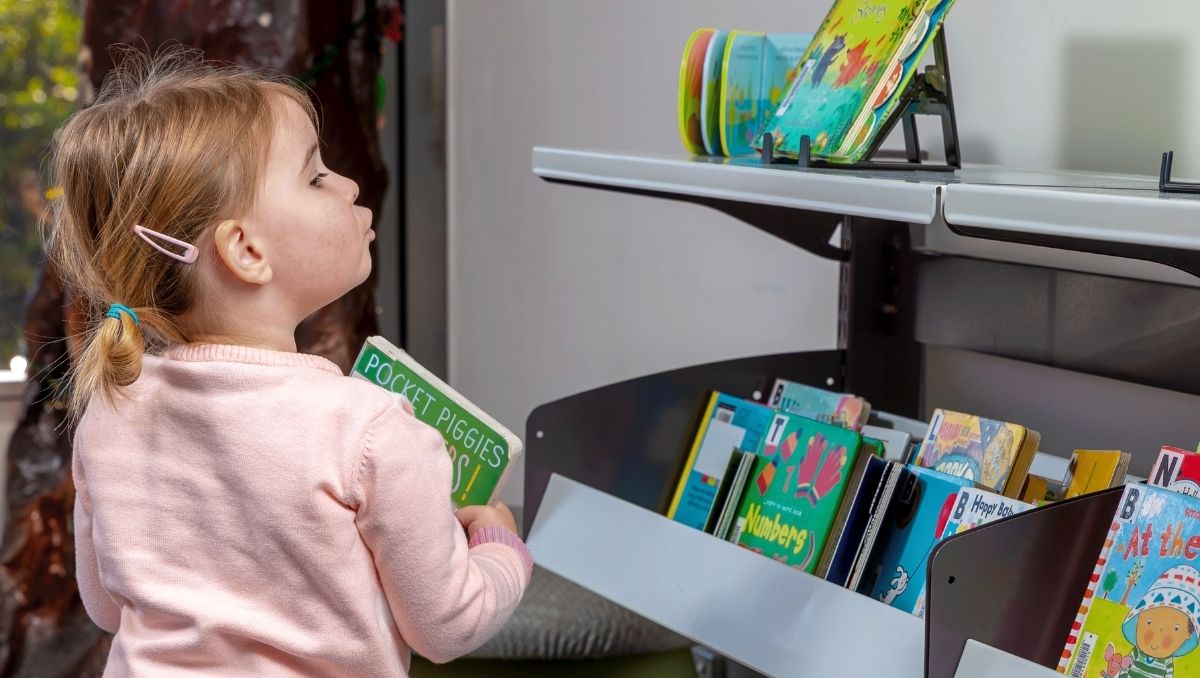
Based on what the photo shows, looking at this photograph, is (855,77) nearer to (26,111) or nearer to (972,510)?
(972,510)

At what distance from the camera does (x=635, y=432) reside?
158 centimetres

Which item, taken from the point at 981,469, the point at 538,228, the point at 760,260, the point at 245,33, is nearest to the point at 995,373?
the point at 981,469

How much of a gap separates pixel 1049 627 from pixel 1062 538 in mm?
72

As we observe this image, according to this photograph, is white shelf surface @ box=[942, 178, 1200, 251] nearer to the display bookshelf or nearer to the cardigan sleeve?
the display bookshelf

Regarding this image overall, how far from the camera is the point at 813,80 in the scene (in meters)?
1.34

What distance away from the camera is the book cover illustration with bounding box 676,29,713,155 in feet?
4.80

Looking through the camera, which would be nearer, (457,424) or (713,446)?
(457,424)

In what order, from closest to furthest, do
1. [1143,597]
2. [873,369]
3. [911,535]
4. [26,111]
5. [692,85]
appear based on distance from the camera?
1. [1143,597]
2. [911,535]
3. [692,85]
4. [873,369]
5. [26,111]

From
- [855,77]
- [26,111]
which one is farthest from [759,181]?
[26,111]

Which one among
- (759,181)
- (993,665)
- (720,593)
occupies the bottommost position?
(720,593)

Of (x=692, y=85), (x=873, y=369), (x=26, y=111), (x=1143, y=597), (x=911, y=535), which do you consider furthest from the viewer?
(x=26, y=111)

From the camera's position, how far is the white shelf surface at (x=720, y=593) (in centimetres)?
106

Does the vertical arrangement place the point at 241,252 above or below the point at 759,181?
below

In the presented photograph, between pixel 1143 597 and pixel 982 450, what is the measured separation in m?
0.29
